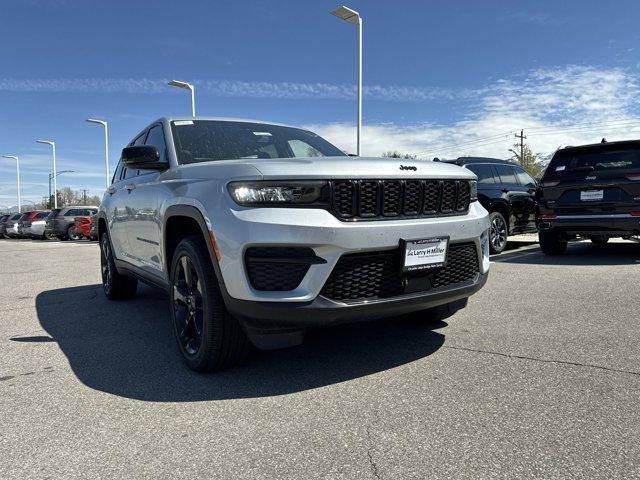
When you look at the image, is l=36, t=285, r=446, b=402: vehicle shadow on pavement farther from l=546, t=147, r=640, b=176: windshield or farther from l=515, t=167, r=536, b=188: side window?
l=515, t=167, r=536, b=188: side window

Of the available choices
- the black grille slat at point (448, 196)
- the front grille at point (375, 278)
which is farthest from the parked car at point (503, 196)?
the front grille at point (375, 278)

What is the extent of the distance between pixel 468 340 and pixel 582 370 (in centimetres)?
83

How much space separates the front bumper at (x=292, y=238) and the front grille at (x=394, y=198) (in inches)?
3.0

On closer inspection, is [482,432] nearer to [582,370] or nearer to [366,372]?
[366,372]

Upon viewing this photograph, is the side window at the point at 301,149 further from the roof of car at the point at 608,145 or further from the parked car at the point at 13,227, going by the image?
the parked car at the point at 13,227

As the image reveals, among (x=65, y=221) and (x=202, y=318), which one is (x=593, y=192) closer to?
(x=202, y=318)

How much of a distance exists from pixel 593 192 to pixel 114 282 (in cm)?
676

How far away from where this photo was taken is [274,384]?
298 centimetres

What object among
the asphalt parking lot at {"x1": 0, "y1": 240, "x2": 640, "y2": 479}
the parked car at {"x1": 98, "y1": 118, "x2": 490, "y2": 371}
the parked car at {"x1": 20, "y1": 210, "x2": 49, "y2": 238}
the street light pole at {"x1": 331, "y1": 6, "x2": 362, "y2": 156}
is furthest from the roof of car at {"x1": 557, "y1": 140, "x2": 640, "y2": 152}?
the parked car at {"x1": 20, "y1": 210, "x2": 49, "y2": 238}

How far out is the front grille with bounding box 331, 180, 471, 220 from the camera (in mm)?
2773

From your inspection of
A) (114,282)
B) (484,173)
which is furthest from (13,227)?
(484,173)

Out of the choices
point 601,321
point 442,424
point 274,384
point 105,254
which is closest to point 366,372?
point 274,384

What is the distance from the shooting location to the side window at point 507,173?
930 centimetres

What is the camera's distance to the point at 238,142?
4098 mm
